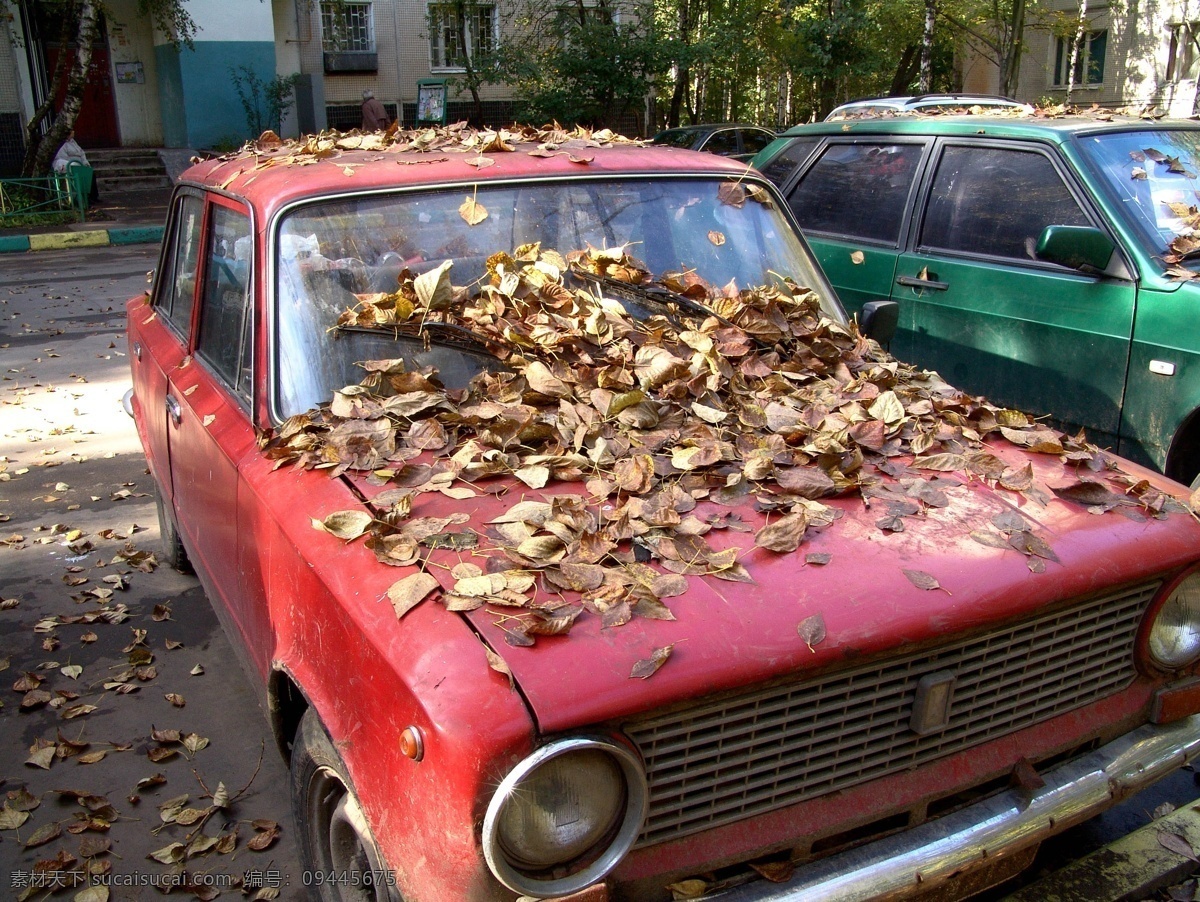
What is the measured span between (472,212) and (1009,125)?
3.15 m

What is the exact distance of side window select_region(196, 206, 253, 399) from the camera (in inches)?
120

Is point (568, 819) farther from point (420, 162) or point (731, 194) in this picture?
point (731, 194)

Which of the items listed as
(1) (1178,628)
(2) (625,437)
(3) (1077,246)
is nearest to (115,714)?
(2) (625,437)

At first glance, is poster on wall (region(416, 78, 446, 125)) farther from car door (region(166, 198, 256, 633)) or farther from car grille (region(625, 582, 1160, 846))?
car grille (region(625, 582, 1160, 846))

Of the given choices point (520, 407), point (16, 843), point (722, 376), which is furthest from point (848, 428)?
point (16, 843)

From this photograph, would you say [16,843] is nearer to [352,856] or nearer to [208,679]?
[208,679]

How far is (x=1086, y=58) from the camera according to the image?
2692cm

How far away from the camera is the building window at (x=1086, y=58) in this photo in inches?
1091

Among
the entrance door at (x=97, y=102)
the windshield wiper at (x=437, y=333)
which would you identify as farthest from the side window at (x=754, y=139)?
the windshield wiper at (x=437, y=333)

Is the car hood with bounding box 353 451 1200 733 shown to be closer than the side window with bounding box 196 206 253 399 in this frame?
Yes

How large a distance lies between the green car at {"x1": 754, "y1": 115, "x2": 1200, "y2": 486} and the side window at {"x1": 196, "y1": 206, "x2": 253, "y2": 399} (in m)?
3.22

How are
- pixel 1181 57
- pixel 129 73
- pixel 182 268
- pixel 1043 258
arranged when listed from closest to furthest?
pixel 182 268, pixel 1043 258, pixel 129 73, pixel 1181 57

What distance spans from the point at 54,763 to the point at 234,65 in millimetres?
Result: 20956

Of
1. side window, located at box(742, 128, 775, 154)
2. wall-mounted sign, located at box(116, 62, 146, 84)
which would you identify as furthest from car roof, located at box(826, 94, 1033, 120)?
wall-mounted sign, located at box(116, 62, 146, 84)
